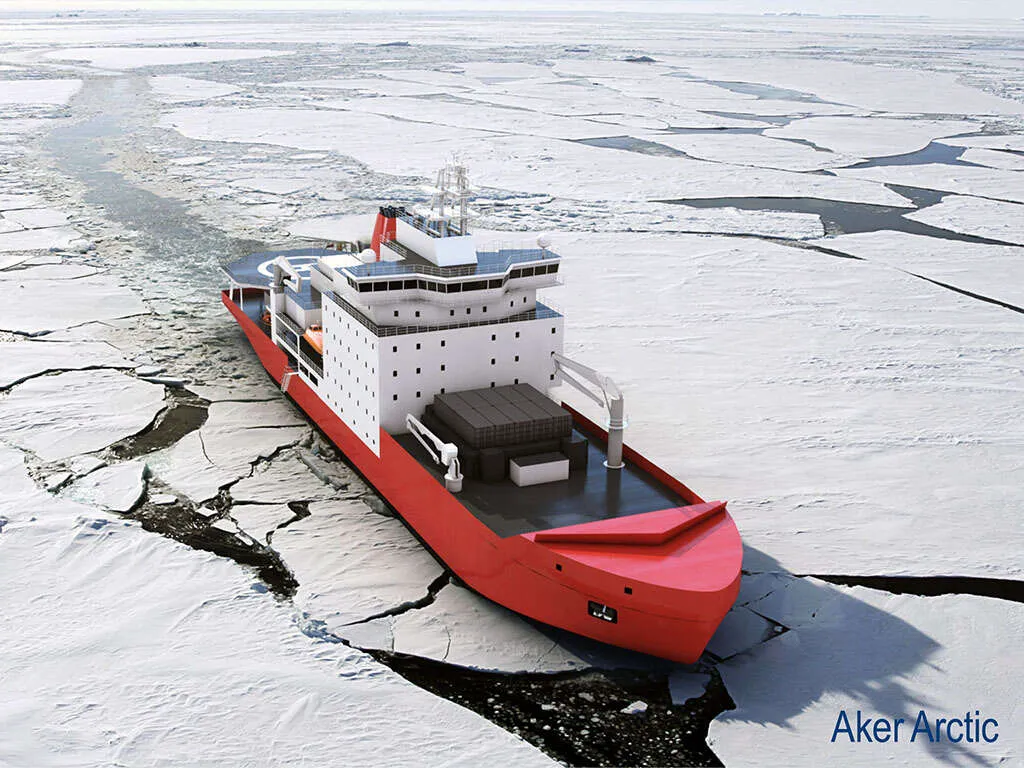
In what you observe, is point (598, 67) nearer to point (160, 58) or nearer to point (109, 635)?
point (160, 58)

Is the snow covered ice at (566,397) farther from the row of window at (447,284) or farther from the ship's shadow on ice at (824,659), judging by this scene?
the row of window at (447,284)

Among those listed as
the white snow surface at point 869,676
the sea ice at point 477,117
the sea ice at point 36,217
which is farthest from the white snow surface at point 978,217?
the sea ice at point 36,217

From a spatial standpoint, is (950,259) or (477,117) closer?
(950,259)

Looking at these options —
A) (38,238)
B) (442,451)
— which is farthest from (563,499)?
(38,238)

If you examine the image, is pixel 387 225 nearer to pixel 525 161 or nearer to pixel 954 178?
pixel 525 161

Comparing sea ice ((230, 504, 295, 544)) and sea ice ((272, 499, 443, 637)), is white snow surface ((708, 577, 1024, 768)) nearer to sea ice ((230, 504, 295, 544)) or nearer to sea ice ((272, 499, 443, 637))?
sea ice ((272, 499, 443, 637))

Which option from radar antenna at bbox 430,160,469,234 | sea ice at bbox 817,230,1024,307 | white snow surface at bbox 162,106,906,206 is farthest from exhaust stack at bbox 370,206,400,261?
white snow surface at bbox 162,106,906,206
